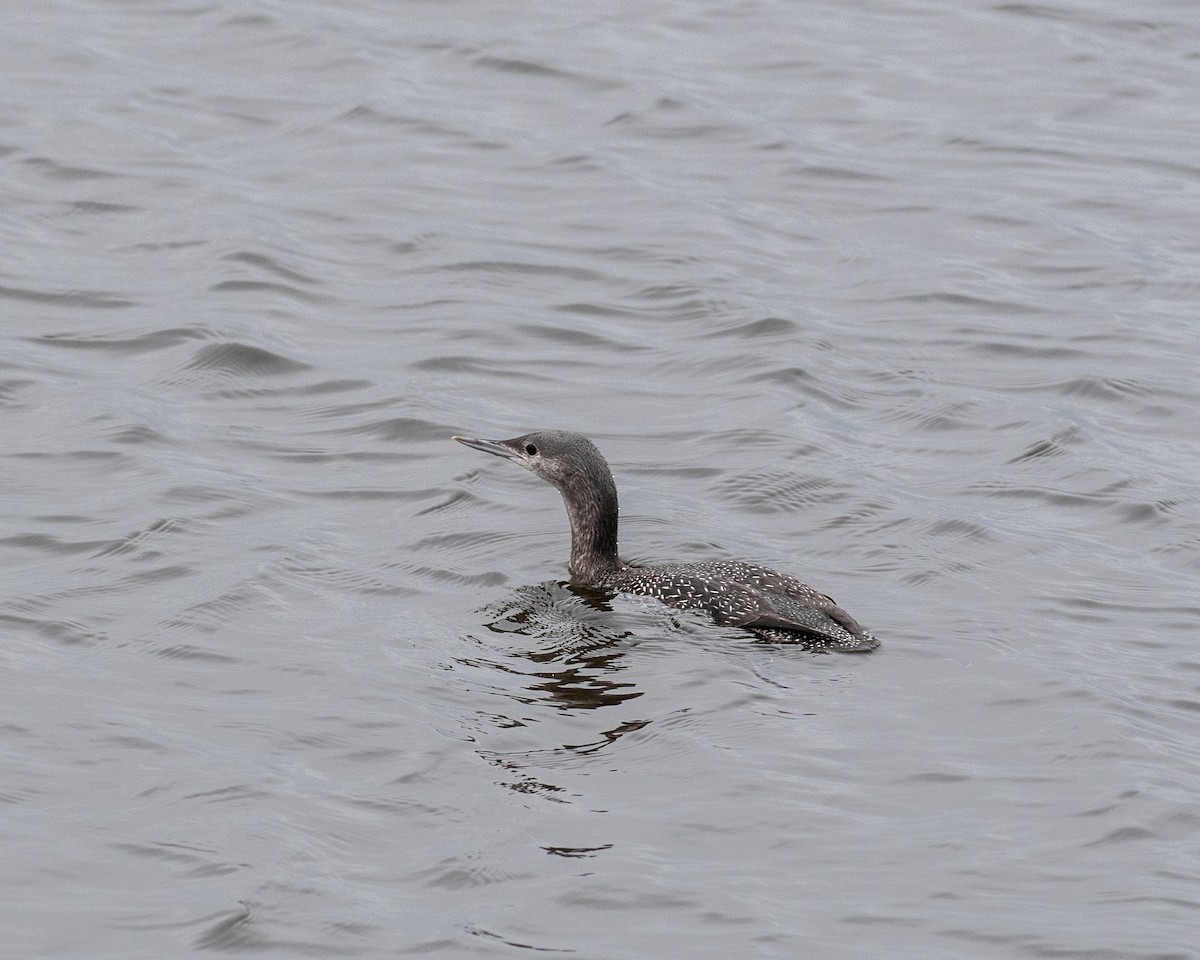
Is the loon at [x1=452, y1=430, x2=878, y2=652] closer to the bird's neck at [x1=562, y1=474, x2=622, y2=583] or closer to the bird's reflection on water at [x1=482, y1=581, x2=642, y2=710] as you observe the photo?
the bird's neck at [x1=562, y1=474, x2=622, y2=583]

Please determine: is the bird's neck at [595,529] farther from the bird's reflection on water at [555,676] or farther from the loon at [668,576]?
the bird's reflection on water at [555,676]

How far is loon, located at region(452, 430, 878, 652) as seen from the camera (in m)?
8.96

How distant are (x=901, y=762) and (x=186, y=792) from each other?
108 inches

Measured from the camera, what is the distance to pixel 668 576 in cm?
961

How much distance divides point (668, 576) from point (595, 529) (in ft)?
1.92

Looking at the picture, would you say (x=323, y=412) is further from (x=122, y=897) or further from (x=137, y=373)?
(x=122, y=897)

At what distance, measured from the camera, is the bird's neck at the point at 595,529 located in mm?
10016

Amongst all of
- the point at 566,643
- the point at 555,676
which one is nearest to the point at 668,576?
the point at 566,643

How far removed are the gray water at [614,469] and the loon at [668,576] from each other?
0.11 meters

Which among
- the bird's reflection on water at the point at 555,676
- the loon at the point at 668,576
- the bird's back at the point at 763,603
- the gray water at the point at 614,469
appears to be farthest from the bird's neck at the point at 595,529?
the bird's back at the point at 763,603

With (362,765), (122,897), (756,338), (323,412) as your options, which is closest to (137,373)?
(323,412)

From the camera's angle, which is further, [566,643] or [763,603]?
[566,643]

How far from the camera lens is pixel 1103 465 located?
37.3 feet

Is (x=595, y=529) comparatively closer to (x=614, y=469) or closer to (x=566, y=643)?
(x=566, y=643)
